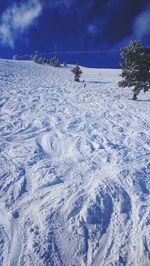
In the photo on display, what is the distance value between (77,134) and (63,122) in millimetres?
1551

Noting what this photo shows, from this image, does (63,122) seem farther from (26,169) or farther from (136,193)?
(136,193)

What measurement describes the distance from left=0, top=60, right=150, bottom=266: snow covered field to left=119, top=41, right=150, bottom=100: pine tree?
23.6ft

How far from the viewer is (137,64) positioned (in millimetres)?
17234

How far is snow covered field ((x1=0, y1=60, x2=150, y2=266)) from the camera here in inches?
188

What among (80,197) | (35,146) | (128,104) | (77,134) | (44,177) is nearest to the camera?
(80,197)

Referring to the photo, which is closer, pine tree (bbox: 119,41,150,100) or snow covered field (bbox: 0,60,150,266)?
snow covered field (bbox: 0,60,150,266)

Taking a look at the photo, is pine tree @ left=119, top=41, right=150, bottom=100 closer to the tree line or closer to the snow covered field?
the tree line

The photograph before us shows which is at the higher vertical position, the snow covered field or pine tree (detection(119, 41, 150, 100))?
pine tree (detection(119, 41, 150, 100))

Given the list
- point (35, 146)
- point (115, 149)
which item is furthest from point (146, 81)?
point (35, 146)

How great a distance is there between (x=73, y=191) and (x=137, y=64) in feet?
45.1

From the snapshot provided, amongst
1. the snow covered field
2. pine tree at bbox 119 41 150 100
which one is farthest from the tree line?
the snow covered field

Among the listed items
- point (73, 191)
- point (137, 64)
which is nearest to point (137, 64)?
point (137, 64)

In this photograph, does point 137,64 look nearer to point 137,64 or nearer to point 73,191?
point 137,64

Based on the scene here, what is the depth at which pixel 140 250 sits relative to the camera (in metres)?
4.86
